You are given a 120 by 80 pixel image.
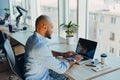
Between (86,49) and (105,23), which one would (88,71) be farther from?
(105,23)

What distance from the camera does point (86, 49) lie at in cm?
236

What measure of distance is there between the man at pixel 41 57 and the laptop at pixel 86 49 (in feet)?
1.07

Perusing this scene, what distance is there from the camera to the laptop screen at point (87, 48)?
228 centimetres

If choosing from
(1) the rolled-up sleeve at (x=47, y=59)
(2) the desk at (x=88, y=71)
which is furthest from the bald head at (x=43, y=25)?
(2) the desk at (x=88, y=71)

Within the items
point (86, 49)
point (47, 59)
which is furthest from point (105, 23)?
point (47, 59)

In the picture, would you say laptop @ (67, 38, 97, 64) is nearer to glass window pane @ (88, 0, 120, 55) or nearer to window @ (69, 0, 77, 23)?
glass window pane @ (88, 0, 120, 55)

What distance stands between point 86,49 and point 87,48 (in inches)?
0.8

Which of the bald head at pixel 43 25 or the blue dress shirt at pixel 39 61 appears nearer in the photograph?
the blue dress shirt at pixel 39 61

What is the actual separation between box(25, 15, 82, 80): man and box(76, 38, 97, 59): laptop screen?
0.35 meters

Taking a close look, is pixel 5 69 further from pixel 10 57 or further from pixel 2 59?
pixel 10 57

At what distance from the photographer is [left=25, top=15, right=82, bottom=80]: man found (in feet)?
6.18

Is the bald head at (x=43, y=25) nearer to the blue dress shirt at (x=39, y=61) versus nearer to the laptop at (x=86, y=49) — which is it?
the blue dress shirt at (x=39, y=61)

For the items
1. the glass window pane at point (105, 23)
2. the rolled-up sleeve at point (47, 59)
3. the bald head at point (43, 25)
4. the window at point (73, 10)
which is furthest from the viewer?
the window at point (73, 10)

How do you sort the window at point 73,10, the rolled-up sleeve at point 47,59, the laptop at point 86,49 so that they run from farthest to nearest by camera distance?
the window at point 73,10 → the laptop at point 86,49 → the rolled-up sleeve at point 47,59
